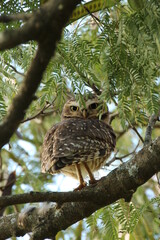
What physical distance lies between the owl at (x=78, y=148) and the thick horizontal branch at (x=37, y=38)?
1.58 m

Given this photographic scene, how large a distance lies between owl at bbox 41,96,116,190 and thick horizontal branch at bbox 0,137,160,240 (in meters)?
0.40

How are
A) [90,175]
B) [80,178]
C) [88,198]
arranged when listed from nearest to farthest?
[88,198], [90,175], [80,178]

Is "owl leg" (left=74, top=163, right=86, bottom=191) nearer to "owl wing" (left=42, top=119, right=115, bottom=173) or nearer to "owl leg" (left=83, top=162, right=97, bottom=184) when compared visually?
"owl leg" (left=83, top=162, right=97, bottom=184)

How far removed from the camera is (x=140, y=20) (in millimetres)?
2307

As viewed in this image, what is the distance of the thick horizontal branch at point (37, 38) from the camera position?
141 centimetres

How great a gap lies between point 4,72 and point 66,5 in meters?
1.26

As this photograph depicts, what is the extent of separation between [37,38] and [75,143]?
2.06m

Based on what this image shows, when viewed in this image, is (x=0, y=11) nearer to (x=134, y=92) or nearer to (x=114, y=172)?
(x=134, y=92)

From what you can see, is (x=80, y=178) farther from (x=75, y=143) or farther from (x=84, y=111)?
(x=84, y=111)

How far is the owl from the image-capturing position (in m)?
3.40

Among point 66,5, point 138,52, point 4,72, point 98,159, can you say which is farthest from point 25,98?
point 98,159

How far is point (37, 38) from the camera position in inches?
57.8

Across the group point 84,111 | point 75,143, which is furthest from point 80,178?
point 84,111

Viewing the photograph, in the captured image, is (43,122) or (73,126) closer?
(73,126)
